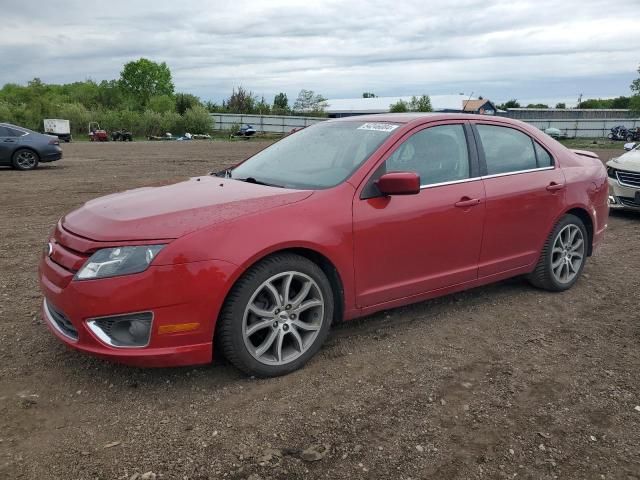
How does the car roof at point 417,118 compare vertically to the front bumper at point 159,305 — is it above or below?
above

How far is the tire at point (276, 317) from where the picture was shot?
128 inches

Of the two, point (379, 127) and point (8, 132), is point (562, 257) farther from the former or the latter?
point (8, 132)

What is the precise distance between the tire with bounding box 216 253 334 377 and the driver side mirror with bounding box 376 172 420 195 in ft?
2.32

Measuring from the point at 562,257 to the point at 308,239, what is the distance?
2.87 meters

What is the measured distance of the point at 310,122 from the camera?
180ft

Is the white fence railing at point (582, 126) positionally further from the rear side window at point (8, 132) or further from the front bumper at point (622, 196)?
the rear side window at point (8, 132)

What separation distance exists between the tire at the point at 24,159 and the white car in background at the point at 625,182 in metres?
15.2

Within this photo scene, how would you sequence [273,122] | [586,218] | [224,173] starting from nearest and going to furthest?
[224,173]
[586,218]
[273,122]

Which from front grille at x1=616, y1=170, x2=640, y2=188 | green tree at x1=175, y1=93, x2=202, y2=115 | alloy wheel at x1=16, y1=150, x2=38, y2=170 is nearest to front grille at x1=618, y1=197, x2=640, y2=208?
front grille at x1=616, y1=170, x2=640, y2=188

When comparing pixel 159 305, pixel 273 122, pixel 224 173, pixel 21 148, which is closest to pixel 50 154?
pixel 21 148

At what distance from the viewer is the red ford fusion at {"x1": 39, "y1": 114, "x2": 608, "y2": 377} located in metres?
3.10

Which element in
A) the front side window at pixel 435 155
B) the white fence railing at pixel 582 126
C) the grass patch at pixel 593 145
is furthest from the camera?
the white fence railing at pixel 582 126

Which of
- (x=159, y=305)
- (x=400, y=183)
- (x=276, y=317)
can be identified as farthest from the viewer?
(x=400, y=183)

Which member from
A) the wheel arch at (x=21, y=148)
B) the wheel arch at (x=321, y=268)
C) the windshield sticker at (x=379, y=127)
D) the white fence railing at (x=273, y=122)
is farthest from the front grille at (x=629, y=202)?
the white fence railing at (x=273, y=122)
